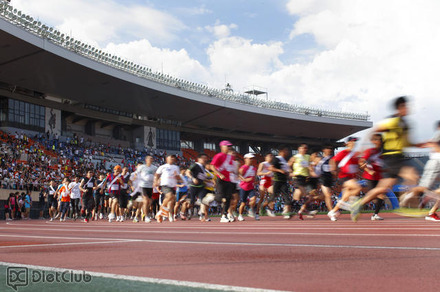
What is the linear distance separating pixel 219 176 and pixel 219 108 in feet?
134

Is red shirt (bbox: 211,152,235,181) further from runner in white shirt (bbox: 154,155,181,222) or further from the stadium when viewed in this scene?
runner in white shirt (bbox: 154,155,181,222)

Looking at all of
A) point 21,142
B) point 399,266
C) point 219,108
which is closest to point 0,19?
point 21,142

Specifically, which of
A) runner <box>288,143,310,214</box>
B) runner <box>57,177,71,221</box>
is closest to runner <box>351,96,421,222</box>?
runner <box>288,143,310,214</box>

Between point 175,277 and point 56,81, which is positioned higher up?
point 56,81

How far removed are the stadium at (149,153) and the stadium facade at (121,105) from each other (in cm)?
13

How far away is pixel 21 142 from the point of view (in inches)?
1357

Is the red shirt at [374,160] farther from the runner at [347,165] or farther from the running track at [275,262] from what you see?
the running track at [275,262]

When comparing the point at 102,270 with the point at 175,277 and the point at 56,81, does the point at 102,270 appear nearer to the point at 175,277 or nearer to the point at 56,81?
the point at 175,277

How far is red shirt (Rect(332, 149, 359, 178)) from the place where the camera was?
36.0 ft

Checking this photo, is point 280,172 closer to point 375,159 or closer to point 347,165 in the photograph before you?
point 347,165

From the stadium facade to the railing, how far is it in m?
0.08

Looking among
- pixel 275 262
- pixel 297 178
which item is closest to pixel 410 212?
pixel 275 262

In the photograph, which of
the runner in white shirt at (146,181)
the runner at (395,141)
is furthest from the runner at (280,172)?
the runner at (395,141)

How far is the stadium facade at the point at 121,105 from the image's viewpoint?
35.0 m
